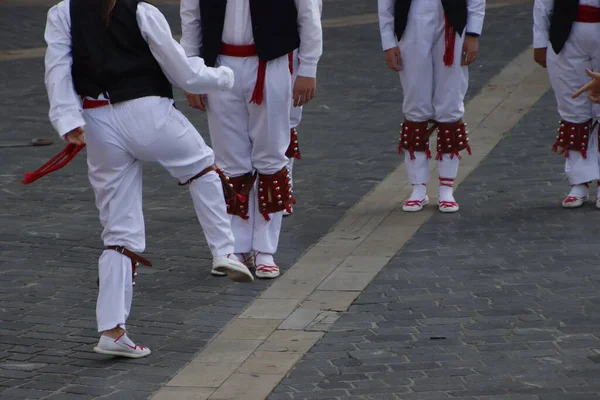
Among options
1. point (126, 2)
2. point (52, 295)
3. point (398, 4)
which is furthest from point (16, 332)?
point (398, 4)

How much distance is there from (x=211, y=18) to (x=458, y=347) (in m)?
2.28

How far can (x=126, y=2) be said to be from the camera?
5.54 m

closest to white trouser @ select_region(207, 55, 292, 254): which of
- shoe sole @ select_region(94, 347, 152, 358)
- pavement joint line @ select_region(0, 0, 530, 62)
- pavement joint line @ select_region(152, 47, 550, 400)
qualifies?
pavement joint line @ select_region(152, 47, 550, 400)

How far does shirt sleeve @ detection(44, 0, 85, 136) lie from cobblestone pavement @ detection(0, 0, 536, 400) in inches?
43.0

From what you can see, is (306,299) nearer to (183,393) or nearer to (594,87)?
(183,393)

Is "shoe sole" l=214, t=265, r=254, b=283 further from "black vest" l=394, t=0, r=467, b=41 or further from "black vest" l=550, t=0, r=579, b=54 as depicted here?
"black vest" l=550, t=0, r=579, b=54

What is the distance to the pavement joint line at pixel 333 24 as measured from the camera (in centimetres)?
1509

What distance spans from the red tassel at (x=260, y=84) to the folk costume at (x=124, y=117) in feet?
3.07

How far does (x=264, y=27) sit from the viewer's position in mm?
6832

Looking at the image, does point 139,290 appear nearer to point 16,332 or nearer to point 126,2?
point 16,332

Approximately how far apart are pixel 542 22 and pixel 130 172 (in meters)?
3.51

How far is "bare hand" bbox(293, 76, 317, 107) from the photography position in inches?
276

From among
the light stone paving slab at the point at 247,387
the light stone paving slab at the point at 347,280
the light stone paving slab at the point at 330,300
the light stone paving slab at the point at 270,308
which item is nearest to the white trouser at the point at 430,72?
the light stone paving slab at the point at 347,280

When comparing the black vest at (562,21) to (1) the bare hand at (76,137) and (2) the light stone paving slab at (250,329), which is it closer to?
(2) the light stone paving slab at (250,329)
